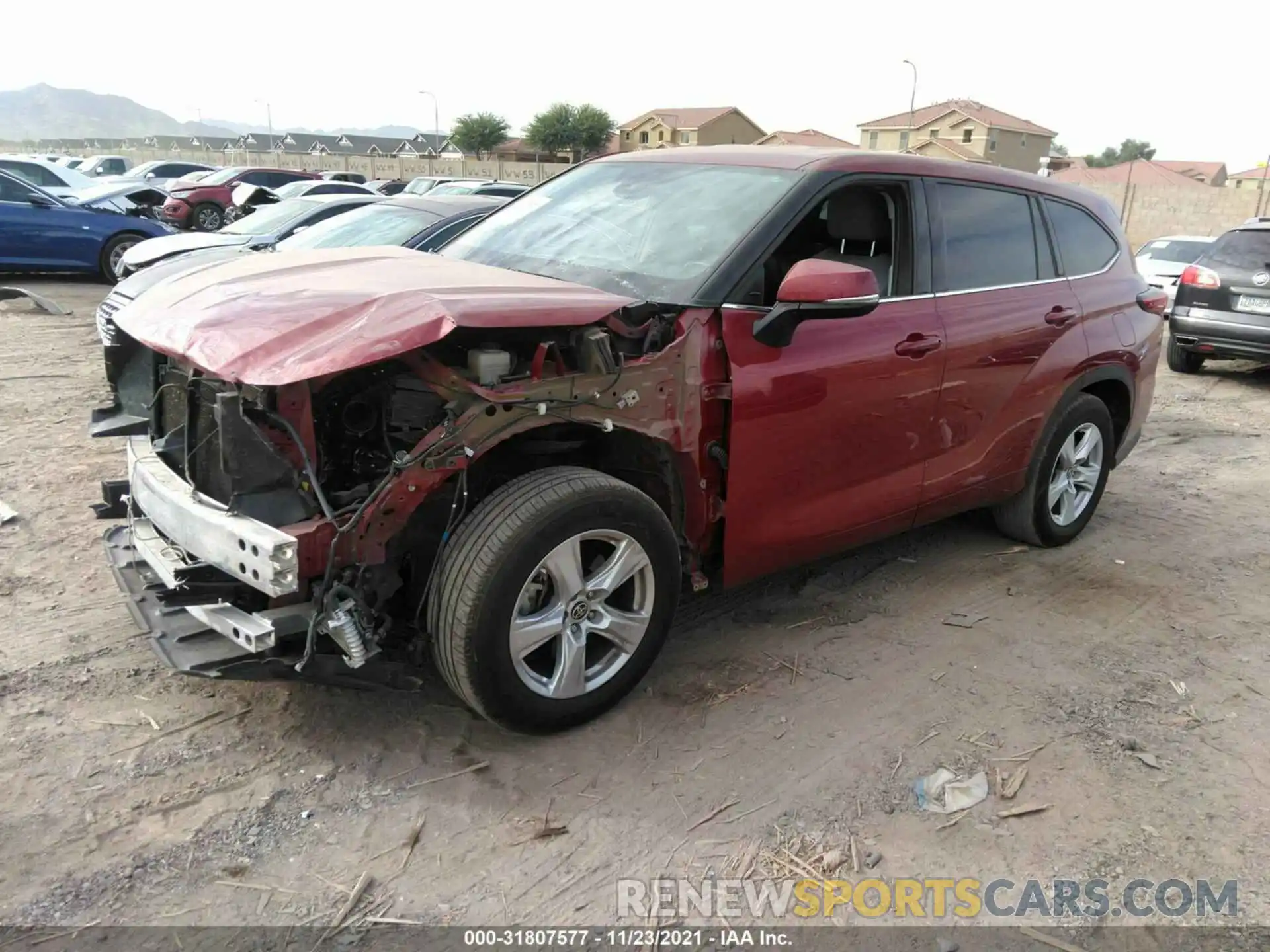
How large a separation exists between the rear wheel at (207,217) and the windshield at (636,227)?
699 inches

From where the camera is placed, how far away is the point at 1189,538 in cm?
545

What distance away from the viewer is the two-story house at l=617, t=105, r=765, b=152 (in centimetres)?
8075

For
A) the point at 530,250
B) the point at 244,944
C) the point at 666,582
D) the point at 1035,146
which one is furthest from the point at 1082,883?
the point at 1035,146

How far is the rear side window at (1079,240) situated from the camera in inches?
187

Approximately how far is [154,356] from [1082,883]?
3639 mm

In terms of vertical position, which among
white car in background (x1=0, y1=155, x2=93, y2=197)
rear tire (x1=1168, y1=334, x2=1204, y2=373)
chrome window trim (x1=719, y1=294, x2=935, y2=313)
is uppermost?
white car in background (x1=0, y1=155, x2=93, y2=197)

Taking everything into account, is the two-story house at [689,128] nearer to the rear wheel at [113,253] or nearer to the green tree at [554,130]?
the green tree at [554,130]

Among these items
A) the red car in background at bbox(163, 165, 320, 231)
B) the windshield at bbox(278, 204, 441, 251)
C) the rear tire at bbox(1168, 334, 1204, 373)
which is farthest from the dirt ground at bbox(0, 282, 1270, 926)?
the red car in background at bbox(163, 165, 320, 231)

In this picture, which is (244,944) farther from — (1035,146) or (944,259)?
(1035,146)

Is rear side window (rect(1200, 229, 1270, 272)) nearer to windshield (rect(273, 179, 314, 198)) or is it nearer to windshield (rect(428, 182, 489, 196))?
windshield (rect(428, 182, 489, 196))

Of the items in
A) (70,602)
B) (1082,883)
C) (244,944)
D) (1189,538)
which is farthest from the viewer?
(1189,538)

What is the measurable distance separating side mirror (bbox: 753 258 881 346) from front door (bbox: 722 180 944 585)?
65 millimetres

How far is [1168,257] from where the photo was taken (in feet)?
48.0

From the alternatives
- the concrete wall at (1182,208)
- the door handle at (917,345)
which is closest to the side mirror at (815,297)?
the door handle at (917,345)
